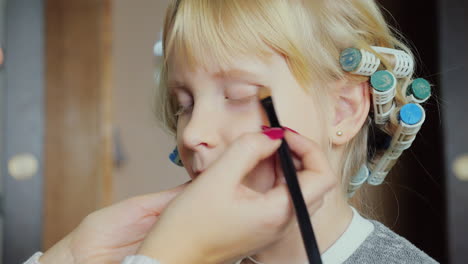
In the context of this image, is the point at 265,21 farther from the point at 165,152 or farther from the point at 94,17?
the point at 94,17

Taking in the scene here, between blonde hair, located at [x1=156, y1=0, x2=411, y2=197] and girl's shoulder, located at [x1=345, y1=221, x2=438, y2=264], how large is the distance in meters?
0.14

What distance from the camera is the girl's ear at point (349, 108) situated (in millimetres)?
879

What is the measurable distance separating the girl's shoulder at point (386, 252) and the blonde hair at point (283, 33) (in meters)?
0.14

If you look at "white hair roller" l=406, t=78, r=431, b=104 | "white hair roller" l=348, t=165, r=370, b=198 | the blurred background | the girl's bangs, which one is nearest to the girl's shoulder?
"white hair roller" l=348, t=165, r=370, b=198

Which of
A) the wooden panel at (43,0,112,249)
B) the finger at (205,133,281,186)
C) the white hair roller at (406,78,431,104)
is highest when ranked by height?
the finger at (205,133,281,186)

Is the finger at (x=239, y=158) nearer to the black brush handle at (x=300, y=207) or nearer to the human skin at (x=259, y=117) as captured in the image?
the black brush handle at (x=300, y=207)

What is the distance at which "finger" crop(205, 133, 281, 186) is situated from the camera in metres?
0.60

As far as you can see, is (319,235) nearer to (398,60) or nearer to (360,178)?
(360,178)

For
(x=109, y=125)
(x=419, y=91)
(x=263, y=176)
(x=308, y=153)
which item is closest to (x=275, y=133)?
(x=308, y=153)

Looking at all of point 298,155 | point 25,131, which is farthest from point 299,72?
point 25,131

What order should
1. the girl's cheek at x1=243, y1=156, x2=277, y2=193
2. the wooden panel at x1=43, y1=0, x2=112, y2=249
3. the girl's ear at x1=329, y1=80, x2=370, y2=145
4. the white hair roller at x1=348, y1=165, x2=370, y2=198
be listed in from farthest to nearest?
1. the wooden panel at x1=43, y1=0, x2=112, y2=249
2. the white hair roller at x1=348, y1=165, x2=370, y2=198
3. the girl's ear at x1=329, y1=80, x2=370, y2=145
4. the girl's cheek at x1=243, y1=156, x2=277, y2=193

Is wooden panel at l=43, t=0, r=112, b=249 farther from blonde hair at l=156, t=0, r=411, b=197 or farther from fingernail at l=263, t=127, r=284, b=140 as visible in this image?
fingernail at l=263, t=127, r=284, b=140

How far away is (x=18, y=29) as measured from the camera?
1.40 meters

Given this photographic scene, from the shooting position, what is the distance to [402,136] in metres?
0.92
